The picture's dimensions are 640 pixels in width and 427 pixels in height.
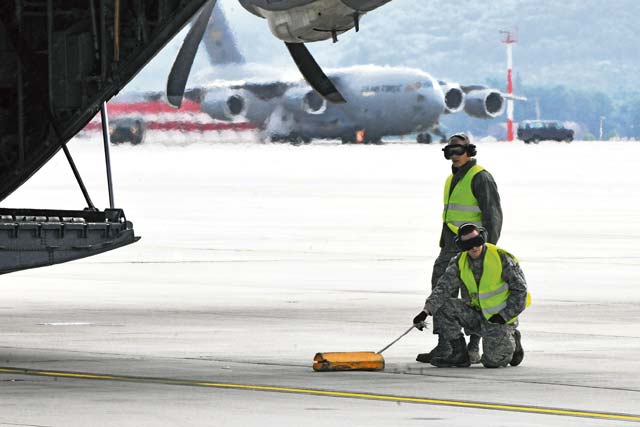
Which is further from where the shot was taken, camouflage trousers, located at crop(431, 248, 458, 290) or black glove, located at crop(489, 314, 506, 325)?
camouflage trousers, located at crop(431, 248, 458, 290)

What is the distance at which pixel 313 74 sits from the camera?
1530 centimetres

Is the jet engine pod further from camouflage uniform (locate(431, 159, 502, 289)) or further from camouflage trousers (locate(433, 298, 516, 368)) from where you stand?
camouflage trousers (locate(433, 298, 516, 368))

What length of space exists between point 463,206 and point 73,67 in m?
4.00

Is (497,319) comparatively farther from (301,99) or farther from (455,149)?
(301,99)

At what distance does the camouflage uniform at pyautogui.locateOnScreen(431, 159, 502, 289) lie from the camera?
44.7 ft

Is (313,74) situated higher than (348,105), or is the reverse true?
(348,105)

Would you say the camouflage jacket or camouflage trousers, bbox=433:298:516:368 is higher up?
the camouflage jacket

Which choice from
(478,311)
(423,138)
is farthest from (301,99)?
(478,311)

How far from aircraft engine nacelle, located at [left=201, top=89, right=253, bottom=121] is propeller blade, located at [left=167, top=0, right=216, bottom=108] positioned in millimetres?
62302

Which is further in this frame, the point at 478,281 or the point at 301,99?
the point at 301,99

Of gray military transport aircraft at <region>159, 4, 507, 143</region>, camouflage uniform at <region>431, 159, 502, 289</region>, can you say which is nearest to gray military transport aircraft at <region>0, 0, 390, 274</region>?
camouflage uniform at <region>431, 159, 502, 289</region>

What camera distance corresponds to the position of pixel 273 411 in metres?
10.6

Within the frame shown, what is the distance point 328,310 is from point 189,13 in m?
3.42

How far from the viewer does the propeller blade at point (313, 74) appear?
15.2 metres
